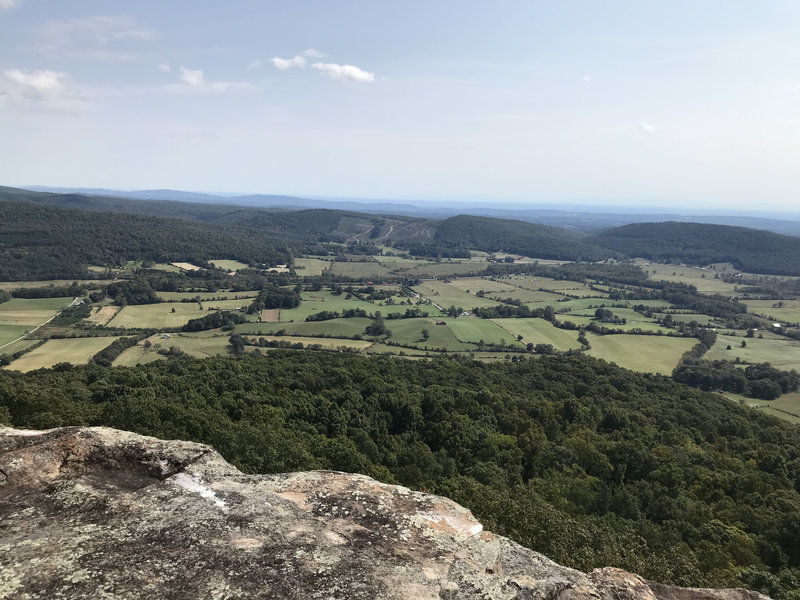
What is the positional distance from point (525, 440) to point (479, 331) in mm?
72116

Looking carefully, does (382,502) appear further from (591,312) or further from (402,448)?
(591,312)

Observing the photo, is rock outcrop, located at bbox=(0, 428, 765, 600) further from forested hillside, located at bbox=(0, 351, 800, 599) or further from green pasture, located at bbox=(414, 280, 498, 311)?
green pasture, located at bbox=(414, 280, 498, 311)

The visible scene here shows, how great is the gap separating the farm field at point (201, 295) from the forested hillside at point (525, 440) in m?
82.1

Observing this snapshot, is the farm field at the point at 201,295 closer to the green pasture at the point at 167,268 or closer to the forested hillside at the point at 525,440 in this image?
the green pasture at the point at 167,268

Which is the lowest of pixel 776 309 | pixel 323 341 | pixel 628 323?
pixel 323 341

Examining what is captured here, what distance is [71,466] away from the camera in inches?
677

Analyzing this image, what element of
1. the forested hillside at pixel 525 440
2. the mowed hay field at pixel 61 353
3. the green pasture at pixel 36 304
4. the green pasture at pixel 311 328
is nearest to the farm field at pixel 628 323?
the green pasture at pixel 311 328

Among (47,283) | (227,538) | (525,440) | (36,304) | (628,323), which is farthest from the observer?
(47,283)

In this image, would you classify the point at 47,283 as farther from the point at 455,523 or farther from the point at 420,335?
the point at 455,523

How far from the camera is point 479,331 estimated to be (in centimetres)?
12288

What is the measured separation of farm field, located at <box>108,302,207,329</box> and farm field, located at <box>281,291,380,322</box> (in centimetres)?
2392

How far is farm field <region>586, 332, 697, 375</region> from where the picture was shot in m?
100

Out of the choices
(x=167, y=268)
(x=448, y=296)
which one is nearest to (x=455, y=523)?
(x=448, y=296)

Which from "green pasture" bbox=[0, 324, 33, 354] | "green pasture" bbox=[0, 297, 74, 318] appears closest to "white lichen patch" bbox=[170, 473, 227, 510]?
"green pasture" bbox=[0, 324, 33, 354]
